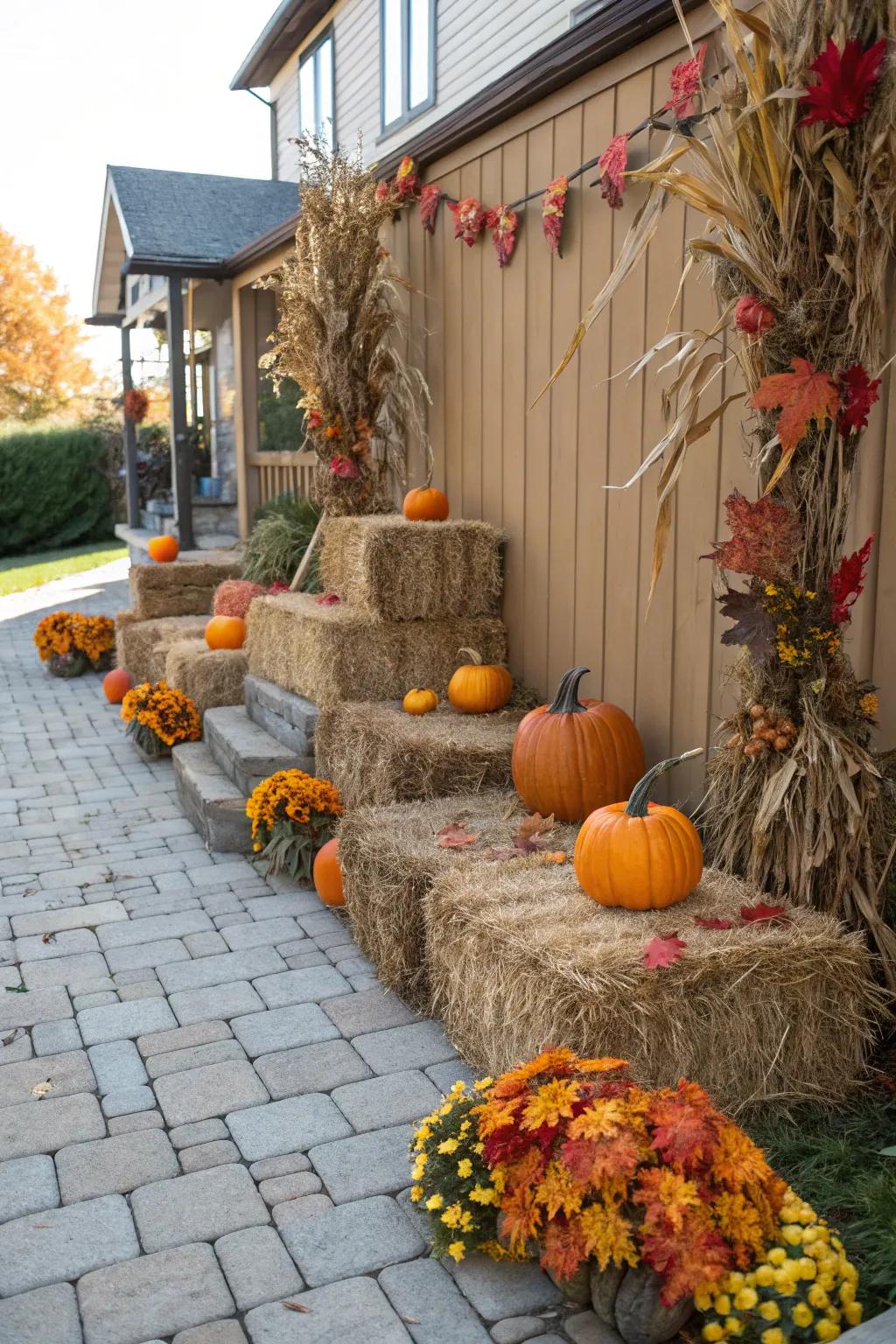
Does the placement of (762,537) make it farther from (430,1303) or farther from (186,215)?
(186,215)

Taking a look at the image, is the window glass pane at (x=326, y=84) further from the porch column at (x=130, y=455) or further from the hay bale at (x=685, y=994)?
the hay bale at (x=685, y=994)

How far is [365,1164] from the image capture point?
8.05 ft

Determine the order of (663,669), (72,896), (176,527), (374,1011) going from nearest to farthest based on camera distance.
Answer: (374,1011)
(663,669)
(72,896)
(176,527)

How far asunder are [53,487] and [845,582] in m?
16.6

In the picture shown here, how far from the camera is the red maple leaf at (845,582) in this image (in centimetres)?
→ 263

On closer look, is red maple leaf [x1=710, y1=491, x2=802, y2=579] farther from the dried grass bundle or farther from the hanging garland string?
the dried grass bundle

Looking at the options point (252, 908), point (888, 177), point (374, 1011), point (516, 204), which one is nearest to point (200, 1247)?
point (374, 1011)

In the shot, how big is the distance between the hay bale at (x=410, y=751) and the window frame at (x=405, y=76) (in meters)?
6.94

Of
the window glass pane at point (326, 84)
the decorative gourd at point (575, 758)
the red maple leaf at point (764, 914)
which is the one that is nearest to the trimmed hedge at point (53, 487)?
the window glass pane at point (326, 84)

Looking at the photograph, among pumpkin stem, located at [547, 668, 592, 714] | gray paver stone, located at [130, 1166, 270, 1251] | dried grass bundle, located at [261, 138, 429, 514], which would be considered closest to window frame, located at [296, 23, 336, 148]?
dried grass bundle, located at [261, 138, 429, 514]

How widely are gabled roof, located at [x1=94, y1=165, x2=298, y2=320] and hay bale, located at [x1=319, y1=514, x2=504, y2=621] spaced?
5.01 m

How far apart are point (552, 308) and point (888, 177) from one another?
80.8 inches

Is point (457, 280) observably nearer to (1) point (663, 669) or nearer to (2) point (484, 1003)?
(1) point (663, 669)

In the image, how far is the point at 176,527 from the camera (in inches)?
372
